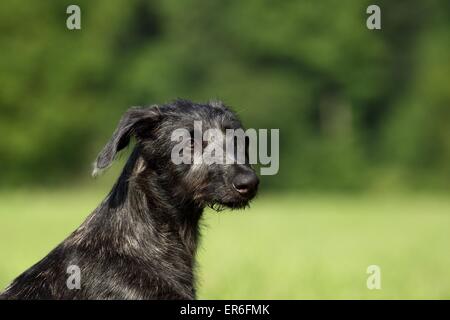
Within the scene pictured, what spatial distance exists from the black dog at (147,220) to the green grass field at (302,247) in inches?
22.4

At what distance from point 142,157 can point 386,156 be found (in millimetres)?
44272

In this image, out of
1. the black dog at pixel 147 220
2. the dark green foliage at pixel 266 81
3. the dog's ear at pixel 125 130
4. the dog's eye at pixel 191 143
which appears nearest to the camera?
the black dog at pixel 147 220

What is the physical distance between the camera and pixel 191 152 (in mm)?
6969

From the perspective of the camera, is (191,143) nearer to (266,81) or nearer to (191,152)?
(191,152)

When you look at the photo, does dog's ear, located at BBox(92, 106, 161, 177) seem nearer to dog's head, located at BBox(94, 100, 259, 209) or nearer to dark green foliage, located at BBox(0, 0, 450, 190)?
dog's head, located at BBox(94, 100, 259, 209)

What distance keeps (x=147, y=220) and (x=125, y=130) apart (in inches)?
29.1

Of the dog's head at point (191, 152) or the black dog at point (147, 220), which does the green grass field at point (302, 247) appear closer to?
the black dog at point (147, 220)

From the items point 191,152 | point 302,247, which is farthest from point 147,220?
point 302,247

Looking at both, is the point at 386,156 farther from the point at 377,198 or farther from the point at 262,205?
the point at 262,205

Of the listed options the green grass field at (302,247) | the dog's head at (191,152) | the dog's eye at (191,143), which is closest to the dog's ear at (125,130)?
the dog's head at (191,152)

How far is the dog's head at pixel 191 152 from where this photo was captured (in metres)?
6.80
